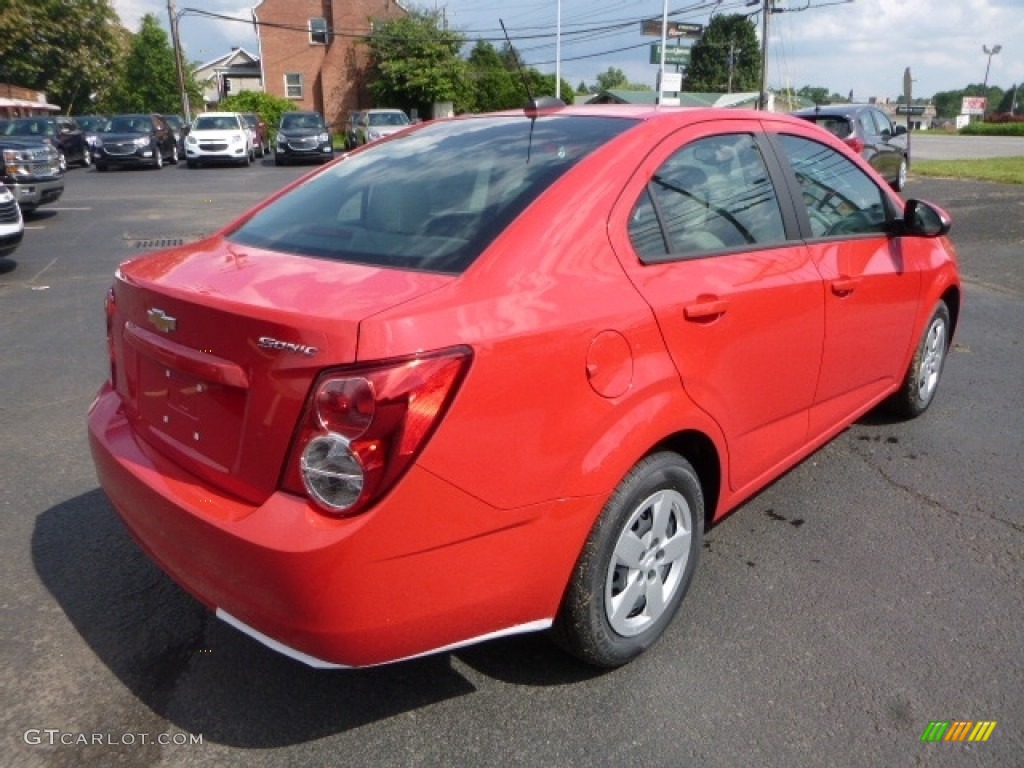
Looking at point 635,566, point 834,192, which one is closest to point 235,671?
point 635,566

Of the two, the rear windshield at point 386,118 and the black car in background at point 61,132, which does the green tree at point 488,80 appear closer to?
the rear windshield at point 386,118

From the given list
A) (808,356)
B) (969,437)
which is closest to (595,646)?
(808,356)

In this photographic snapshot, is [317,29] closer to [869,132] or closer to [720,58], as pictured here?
[869,132]

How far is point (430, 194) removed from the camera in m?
2.76

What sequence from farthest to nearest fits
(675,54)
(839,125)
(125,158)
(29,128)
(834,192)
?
(675,54) → (125,158) → (29,128) → (839,125) → (834,192)

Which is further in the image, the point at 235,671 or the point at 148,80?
the point at 148,80

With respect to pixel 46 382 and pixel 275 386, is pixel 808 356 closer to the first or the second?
pixel 275 386

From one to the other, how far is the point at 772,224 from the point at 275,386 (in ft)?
6.70

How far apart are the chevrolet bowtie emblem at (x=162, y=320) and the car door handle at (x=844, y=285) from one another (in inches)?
96.6

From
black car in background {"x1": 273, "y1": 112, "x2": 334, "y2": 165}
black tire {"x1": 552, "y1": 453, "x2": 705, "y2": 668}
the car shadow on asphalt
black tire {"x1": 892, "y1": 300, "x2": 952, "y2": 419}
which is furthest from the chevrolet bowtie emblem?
black car in background {"x1": 273, "y1": 112, "x2": 334, "y2": 165}

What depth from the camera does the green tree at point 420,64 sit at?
4197 centimetres

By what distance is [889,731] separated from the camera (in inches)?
93.4

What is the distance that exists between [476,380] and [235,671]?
1365 millimetres

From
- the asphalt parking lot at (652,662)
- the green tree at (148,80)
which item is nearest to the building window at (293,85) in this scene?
the green tree at (148,80)
